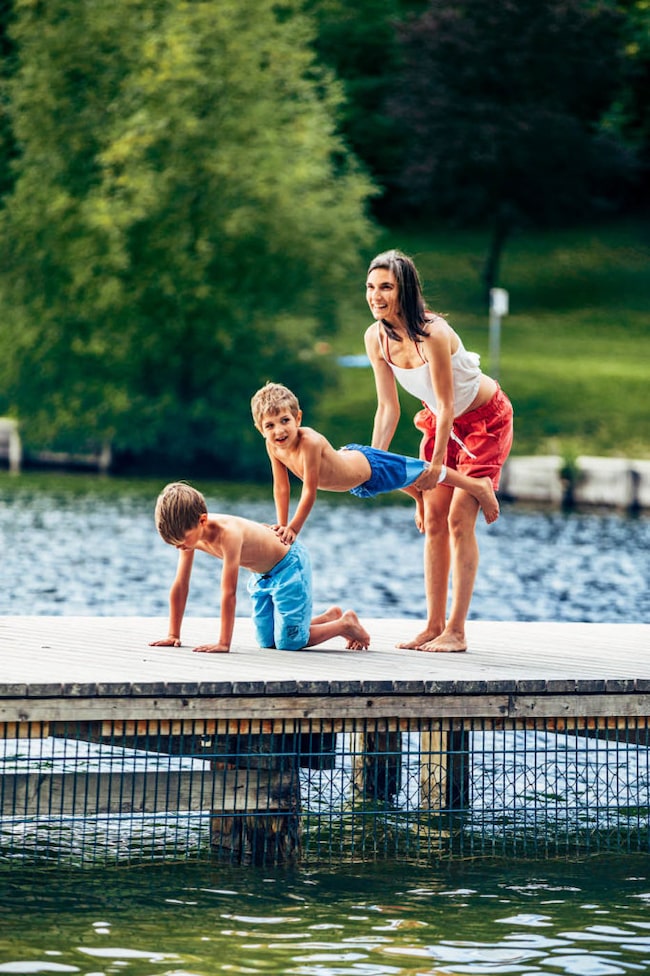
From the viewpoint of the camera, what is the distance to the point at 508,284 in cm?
5906

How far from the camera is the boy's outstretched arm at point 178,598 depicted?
898 centimetres

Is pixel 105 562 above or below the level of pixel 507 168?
below

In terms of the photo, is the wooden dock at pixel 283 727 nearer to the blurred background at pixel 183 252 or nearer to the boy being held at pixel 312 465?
the boy being held at pixel 312 465

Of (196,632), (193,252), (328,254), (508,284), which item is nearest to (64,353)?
(193,252)

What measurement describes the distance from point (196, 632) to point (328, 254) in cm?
3450

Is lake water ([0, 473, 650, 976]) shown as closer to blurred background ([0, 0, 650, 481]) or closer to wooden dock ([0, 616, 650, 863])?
wooden dock ([0, 616, 650, 863])

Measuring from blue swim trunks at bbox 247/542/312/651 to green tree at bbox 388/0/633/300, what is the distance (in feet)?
162

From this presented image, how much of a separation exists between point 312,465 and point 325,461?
0.10 meters

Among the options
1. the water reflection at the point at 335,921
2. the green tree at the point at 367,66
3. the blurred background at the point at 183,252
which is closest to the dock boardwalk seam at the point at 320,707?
the water reflection at the point at 335,921

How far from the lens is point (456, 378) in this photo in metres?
9.36

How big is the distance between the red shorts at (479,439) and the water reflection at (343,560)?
9.36m

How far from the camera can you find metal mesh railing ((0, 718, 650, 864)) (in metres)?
8.17

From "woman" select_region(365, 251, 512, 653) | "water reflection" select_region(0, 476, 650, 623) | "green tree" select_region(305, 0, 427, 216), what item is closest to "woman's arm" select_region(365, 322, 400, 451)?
"woman" select_region(365, 251, 512, 653)

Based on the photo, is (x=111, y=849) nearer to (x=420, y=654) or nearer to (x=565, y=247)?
(x=420, y=654)
